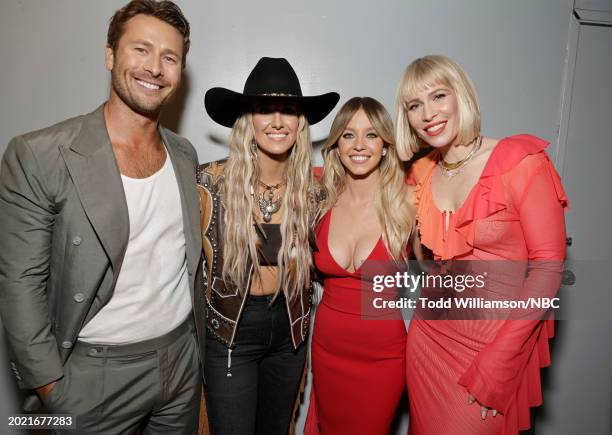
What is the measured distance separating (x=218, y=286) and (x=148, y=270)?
442 mm

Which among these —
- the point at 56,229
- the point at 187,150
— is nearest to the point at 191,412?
the point at 56,229

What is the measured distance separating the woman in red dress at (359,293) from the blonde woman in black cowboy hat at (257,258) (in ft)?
0.46

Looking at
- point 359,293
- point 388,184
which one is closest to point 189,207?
point 359,293

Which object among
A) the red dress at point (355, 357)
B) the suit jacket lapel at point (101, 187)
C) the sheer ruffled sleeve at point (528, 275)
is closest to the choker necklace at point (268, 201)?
the red dress at point (355, 357)

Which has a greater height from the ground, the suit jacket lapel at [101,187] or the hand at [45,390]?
the suit jacket lapel at [101,187]

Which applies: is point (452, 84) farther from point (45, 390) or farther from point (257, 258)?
point (45, 390)

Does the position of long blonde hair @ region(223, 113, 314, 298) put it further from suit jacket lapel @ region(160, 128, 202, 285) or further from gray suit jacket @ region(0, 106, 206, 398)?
gray suit jacket @ region(0, 106, 206, 398)

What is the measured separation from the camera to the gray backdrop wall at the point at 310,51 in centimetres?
240

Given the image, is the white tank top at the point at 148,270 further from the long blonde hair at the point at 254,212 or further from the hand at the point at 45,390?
the long blonde hair at the point at 254,212

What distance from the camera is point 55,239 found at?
162 centimetres

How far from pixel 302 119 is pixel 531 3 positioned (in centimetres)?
172

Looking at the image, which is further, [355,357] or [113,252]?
[355,357]

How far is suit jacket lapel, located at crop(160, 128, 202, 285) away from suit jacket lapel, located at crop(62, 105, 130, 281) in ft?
0.91

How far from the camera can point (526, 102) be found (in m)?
2.71
